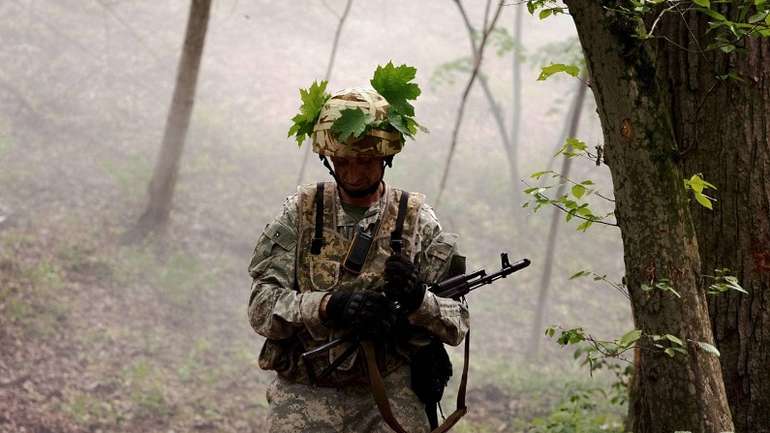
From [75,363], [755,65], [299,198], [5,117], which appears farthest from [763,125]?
[5,117]

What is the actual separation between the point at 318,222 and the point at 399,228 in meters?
0.37

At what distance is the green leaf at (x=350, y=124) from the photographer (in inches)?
133

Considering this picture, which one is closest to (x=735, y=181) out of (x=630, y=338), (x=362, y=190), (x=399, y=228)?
(x=630, y=338)

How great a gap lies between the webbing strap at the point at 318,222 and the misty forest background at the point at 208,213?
272 cm

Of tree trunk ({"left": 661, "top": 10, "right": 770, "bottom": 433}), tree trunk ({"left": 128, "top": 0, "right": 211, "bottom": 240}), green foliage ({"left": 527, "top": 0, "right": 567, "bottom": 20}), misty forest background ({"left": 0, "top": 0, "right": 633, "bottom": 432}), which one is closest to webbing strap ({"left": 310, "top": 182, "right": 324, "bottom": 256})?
Result: green foliage ({"left": 527, "top": 0, "right": 567, "bottom": 20})

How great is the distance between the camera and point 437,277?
11.7 feet

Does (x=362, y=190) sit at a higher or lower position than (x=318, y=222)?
higher

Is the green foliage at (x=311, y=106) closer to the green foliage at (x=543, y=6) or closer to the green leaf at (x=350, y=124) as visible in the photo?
the green leaf at (x=350, y=124)

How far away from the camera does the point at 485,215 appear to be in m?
19.3

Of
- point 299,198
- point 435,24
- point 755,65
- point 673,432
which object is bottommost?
point 673,432

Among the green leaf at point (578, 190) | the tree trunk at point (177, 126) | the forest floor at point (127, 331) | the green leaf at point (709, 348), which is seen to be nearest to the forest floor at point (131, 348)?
the forest floor at point (127, 331)

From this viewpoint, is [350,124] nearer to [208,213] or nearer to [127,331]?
[127,331]

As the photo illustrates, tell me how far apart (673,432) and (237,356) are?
8.59 meters

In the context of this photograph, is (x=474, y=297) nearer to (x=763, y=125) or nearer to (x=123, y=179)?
(x=123, y=179)
